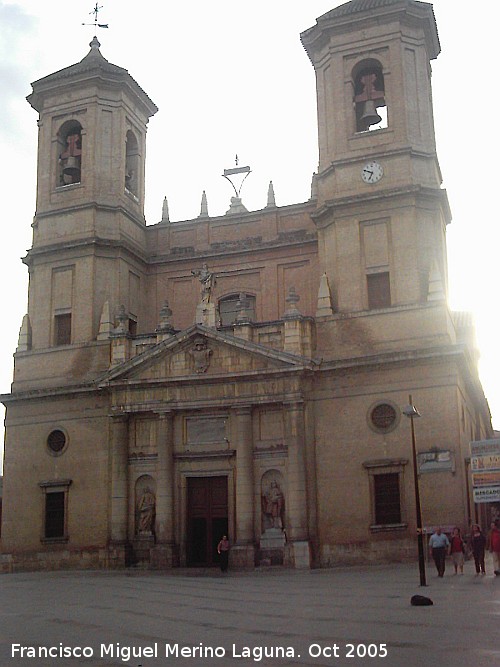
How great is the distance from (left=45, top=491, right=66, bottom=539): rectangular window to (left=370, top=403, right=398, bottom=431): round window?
1265cm

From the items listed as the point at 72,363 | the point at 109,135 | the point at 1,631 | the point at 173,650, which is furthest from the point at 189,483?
the point at 173,650

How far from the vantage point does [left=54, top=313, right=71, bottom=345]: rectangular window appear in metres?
35.8

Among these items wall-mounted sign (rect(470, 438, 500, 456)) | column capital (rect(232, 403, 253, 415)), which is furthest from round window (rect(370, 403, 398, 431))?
wall-mounted sign (rect(470, 438, 500, 456))

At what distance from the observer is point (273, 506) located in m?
31.1

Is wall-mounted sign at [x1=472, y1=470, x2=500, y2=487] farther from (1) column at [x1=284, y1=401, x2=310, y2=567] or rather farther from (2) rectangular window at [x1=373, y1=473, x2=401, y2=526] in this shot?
(1) column at [x1=284, y1=401, x2=310, y2=567]

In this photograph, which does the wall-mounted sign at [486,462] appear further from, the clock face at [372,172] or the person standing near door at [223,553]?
the clock face at [372,172]

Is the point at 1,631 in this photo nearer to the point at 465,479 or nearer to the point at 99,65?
the point at 465,479

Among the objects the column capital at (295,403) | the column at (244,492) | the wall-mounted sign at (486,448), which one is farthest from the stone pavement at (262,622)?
the column capital at (295,403)

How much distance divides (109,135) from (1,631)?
2624 centimetres

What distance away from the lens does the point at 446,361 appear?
2972 centimetres

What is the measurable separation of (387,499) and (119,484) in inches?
399

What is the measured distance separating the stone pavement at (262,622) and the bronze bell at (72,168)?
18.8 m

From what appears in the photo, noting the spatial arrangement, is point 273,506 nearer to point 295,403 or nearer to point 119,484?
point 295,403

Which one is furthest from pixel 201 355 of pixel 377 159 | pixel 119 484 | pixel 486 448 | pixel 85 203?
pixel 486 448
